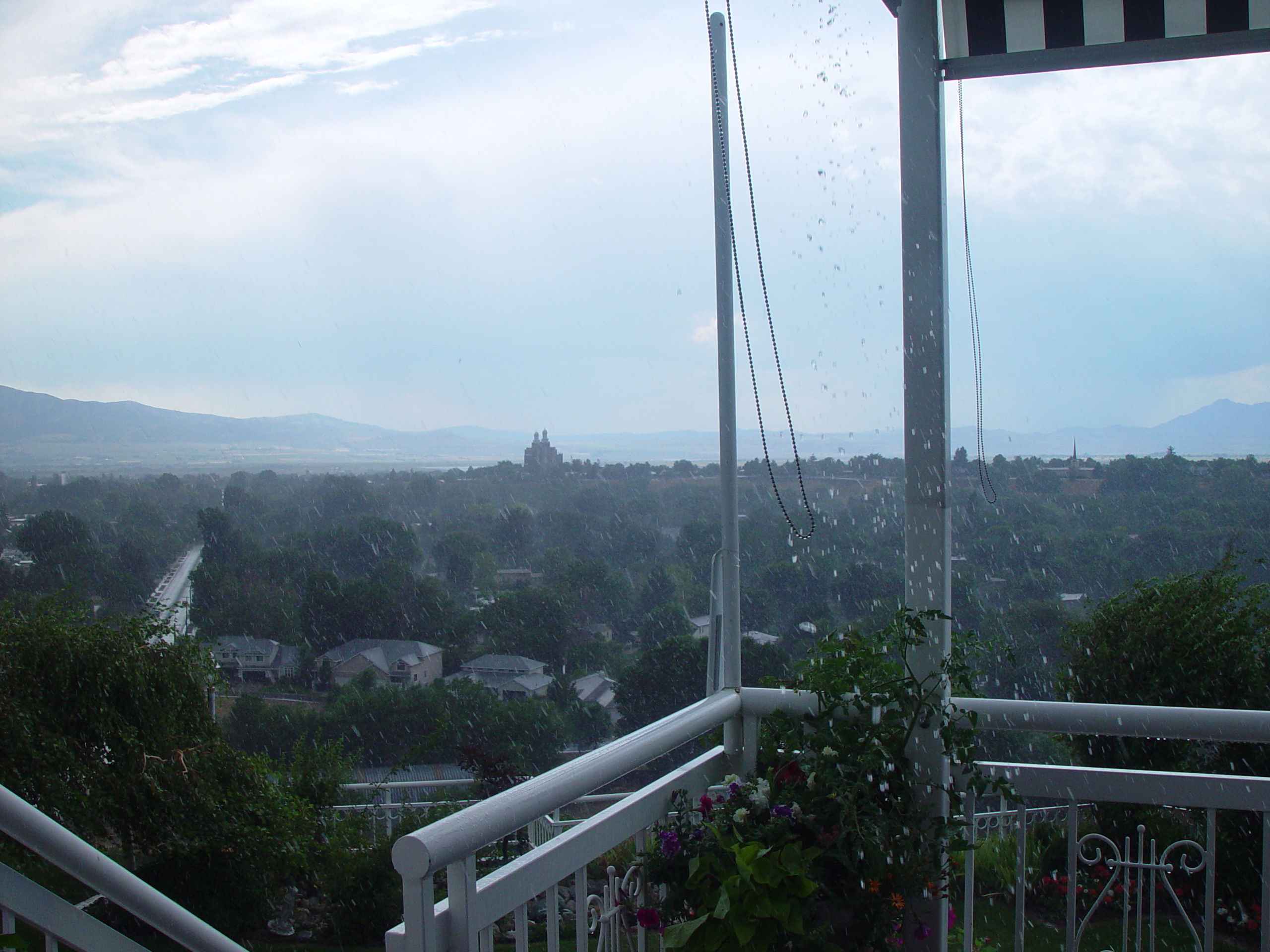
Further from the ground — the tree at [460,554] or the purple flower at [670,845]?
the purple flower at [670,845]

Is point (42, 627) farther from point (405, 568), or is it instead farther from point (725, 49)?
point (725, 49)

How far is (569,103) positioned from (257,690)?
1127 centimetres

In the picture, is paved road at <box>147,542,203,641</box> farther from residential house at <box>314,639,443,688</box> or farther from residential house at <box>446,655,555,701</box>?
residential house at <box>446,655,555,701</box>

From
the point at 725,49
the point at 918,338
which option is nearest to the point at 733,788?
the point at 918,338

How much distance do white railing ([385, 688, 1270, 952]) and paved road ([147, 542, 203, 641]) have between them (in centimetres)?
912

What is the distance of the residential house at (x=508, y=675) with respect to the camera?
10055 millimetres

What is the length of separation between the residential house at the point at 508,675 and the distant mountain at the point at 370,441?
8.90 feet

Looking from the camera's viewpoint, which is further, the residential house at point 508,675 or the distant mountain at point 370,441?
the residential house at point 508,675

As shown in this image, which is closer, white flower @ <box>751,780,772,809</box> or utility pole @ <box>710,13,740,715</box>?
white flower @ <box>751,780,772,809</box>

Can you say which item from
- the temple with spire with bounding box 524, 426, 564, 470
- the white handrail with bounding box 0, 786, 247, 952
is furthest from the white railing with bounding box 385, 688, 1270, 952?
the temple with spire with bounding box 524, 426, 564, 470

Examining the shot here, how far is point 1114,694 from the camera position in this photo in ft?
17.6

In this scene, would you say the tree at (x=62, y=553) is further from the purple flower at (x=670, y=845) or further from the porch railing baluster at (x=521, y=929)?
the porch railing baluster at (x=521, y=929)

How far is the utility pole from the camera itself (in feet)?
6.99

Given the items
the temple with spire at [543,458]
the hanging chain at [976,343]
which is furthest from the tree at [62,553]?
the hanging chain at [976,343]
